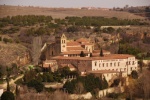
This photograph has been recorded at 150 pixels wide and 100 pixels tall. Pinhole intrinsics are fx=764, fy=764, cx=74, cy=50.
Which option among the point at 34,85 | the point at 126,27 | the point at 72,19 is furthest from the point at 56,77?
the point at 72,19

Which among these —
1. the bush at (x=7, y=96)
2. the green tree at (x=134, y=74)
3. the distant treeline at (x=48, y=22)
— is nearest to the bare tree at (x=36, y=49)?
the green tree at (x=134, y=74)

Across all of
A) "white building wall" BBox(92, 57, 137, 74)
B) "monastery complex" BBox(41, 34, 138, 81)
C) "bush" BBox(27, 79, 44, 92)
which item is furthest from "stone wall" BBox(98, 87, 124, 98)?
"bush" BBox(27, 79, 44, 92)

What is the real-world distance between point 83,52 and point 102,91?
126 inches

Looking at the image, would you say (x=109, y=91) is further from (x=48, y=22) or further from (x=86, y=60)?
(x=48, y=22)

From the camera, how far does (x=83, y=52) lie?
23906mm

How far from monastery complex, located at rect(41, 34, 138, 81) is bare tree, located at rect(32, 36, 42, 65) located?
230 mm

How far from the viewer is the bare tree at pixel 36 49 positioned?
24172 mm

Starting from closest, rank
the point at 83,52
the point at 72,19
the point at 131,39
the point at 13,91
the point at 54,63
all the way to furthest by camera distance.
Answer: the point at 13,91
the point at 54,63
the point at 83,52
the point at 131,39
the point at 72,19

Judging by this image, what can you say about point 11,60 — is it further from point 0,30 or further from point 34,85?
point 0,30

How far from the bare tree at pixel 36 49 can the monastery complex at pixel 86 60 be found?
0.23m

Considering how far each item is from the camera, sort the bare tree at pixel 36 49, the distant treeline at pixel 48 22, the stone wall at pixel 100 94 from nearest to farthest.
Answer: the stone wall at pixel 100 94 → the bare tree at pixel 36 49 → the distant treeline at pixel 48 22

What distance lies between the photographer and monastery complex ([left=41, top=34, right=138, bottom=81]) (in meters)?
22.2

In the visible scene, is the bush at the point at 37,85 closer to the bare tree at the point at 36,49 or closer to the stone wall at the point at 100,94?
the stone wall at the point at 100,94

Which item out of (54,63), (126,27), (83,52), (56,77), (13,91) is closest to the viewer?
(13,91)
